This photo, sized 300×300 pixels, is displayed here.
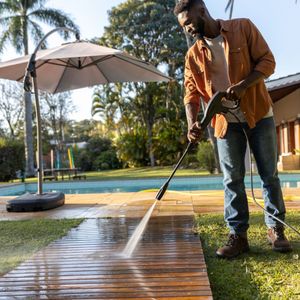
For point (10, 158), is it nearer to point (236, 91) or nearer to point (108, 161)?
point (108, 161)

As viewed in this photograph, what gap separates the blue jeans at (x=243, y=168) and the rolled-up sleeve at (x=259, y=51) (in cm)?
31

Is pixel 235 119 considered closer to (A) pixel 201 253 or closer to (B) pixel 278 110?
(A) pixel 201 253

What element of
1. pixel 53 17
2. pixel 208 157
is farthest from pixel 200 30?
pixel 53 17

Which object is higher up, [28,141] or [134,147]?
[28,141]

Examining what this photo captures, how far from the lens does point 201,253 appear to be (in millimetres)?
2293

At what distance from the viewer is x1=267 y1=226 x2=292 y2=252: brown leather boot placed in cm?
231

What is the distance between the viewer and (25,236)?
3.08m

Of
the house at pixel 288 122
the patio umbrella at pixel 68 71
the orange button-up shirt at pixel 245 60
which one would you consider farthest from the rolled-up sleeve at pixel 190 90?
the house at pixel 288 122

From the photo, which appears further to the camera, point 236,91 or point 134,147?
point 134,147

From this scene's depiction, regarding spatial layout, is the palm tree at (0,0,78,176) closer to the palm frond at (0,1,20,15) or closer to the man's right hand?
the palm frond at (0,1,20,15)

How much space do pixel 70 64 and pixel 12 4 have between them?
39.7 ft

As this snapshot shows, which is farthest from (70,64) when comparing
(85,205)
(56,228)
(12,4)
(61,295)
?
(12,4)

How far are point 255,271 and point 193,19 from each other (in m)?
1.33

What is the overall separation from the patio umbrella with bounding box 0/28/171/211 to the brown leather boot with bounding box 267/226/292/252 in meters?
2.73
